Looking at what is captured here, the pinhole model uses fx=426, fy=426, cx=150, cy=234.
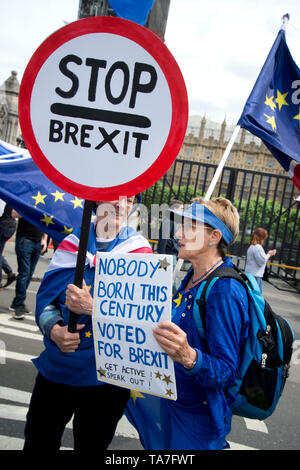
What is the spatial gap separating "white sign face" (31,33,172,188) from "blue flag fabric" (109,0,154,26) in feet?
0.40

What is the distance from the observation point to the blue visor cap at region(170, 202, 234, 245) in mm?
2027

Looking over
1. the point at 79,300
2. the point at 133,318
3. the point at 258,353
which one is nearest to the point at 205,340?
the point at 258,353

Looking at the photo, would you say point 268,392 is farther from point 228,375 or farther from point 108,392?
point 108,392

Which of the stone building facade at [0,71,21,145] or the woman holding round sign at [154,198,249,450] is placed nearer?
the woman holding round sign at [154,198,249,450]

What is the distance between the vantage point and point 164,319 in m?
1.57

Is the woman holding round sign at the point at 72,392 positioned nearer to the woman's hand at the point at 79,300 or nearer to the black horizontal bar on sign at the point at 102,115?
the woman's hand at the point at 79,300

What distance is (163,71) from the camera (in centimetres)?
→ 154

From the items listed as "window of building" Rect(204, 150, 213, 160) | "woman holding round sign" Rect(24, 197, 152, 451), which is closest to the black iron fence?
"woman holding round sign" Rect(24, 197, 152, 451)

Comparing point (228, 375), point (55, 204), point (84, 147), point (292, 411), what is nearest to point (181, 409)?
point (228, 375)

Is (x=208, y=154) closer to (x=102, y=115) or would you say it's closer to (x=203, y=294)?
(x=203, y=294)

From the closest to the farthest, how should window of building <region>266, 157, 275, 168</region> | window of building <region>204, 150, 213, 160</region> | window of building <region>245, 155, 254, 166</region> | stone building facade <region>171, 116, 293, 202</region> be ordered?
stone building facade <region>171, 116, 293, 202</region> → window of building <region>245, 155, 254, 166</region> → window of building <region>266, 157, 275, 168</region> → window of building <region>204, 150, 213, 160</region>

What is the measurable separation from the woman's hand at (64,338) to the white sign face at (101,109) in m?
0.68

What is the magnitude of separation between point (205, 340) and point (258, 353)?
0.24 meters

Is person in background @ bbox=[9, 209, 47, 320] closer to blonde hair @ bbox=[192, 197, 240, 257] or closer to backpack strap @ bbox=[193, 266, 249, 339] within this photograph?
blonde hair @ bbox=[192, 197, 240, 257]
